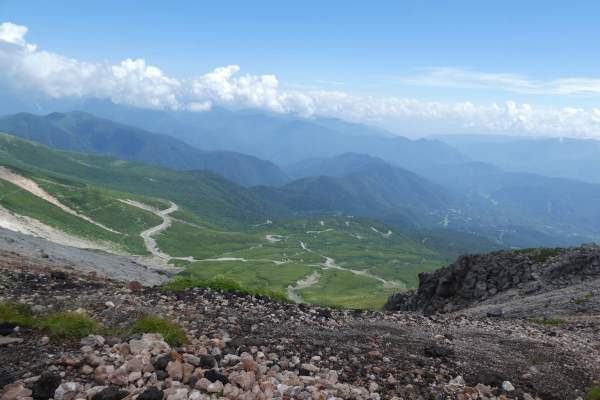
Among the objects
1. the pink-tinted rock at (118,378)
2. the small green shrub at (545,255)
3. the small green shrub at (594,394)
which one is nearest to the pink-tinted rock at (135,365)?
the pink-tinted rock at (118,378)

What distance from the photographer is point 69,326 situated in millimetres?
9648

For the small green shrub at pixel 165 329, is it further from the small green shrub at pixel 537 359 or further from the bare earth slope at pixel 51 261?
the bare earth slope at pixel 51 261

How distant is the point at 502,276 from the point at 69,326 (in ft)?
144

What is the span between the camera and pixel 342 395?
8125mm

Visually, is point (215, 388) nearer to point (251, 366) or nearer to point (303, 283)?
point (251, 366)

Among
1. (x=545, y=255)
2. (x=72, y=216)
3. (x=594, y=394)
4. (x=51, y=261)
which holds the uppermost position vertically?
(x=594, y=394)

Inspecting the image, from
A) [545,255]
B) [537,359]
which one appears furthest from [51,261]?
[545,255]

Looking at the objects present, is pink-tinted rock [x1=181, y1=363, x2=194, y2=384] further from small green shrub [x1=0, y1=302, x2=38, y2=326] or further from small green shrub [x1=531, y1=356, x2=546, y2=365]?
small green shrub [x1=531, y1=356, x2=546, y2=365]

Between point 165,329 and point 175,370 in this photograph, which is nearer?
point 175,370

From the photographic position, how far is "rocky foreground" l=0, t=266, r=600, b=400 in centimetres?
762

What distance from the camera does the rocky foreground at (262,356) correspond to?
7.62 m

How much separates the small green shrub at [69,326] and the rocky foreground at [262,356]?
0.85ft

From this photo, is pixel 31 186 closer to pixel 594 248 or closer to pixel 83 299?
pixel 83 299

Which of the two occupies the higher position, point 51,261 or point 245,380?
point 245,380
